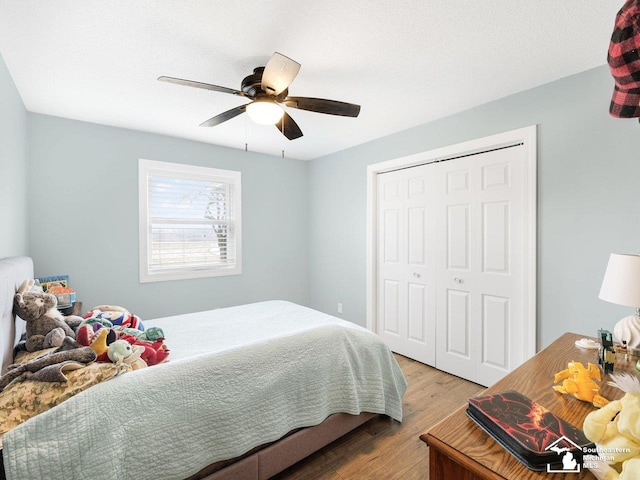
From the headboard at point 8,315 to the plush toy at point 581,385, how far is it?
2.23 meters

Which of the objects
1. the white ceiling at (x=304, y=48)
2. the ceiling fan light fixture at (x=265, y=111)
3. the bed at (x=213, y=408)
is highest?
the white ceiling at (x=304, y=48)

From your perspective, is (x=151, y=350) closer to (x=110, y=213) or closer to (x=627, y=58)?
(x=627, y=58)

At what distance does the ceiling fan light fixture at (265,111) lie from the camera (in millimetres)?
1882

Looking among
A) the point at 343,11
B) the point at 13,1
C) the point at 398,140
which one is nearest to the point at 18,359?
the point at 13,1

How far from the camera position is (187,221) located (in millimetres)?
3537

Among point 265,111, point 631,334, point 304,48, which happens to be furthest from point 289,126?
point 631,334

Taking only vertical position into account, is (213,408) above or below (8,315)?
below

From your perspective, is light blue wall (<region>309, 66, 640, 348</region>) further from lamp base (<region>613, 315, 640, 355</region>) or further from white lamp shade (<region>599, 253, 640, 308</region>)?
white lamp shade (<region>599, 253, 640, 308</region>)

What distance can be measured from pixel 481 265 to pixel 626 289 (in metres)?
1.31

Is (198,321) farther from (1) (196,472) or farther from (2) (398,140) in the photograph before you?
(2) (398,140)

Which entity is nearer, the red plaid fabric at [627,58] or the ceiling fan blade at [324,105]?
the red plaid fabric at [627,58]

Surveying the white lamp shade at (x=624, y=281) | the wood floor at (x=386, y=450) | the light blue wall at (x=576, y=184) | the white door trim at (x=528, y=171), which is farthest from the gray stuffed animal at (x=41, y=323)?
the light blue wall at (x=576, y=184)

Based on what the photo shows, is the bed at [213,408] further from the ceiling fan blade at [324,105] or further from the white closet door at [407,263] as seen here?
the ceiling fan blade at [324,105]

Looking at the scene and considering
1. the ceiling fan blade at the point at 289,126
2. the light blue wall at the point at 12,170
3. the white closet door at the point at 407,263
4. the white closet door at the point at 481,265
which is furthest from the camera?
the white closet door at the point at 407,263
